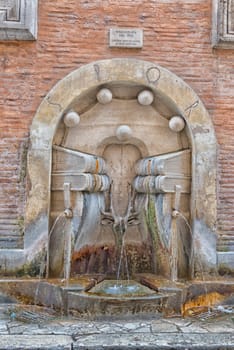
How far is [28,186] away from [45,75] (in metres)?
1.11

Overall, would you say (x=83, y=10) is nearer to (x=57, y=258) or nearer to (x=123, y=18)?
(x=123, y=18)

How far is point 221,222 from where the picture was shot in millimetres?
4703

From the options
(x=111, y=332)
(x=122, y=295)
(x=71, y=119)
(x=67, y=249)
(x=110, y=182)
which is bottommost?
(x=111, y=332)

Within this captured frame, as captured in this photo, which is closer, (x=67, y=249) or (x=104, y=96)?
(x=67, y=249)

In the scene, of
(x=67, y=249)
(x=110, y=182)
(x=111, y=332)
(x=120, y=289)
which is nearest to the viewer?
(x=111, y=332)

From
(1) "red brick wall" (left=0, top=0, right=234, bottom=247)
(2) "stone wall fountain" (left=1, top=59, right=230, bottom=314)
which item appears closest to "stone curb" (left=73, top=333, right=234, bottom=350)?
(2) "stone wall fountain" (left=1, top=59, right=230, bottom=314)

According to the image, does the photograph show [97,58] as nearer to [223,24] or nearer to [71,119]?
[71,119]

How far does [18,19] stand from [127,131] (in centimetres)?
152

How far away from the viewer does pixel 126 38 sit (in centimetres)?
468

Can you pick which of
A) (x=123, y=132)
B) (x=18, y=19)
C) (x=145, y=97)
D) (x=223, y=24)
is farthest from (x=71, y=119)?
(x=223, y=24)

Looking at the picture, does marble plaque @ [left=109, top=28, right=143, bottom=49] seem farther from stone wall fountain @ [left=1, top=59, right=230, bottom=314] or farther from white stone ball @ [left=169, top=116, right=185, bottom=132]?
white stone ball @ [left=169, top=116, right=185, bottom=132]

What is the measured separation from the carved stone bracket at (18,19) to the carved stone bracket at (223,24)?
1.81 m

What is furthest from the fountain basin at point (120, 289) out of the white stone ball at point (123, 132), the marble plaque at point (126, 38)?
the marble plaque at point (126, 38)

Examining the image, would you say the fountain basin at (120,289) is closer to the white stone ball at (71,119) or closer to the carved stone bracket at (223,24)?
the white stone ball at (71,119)
